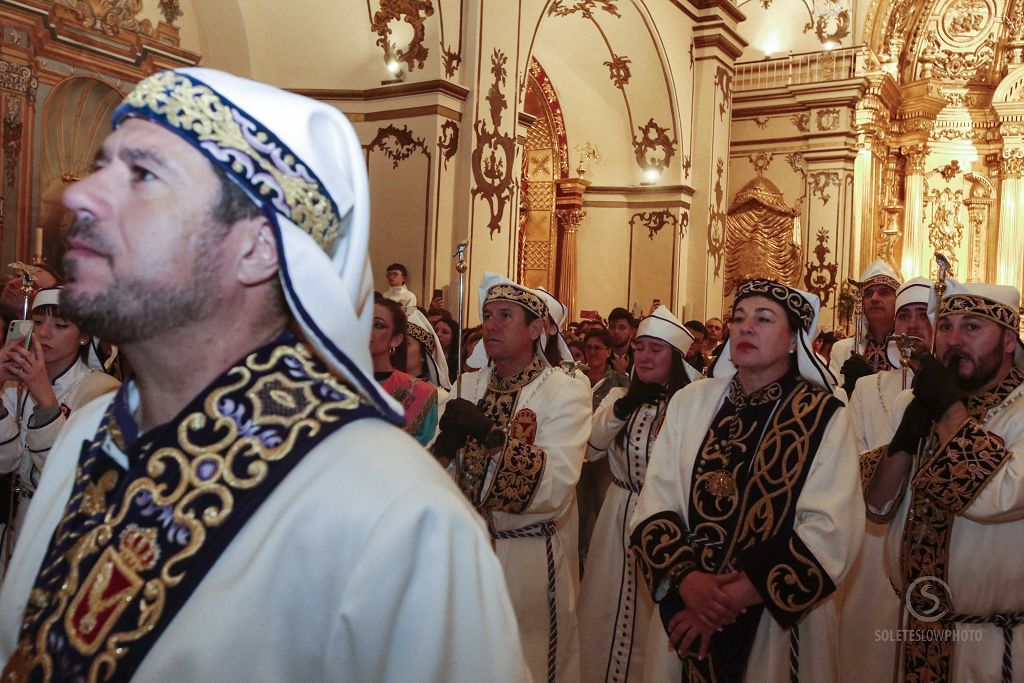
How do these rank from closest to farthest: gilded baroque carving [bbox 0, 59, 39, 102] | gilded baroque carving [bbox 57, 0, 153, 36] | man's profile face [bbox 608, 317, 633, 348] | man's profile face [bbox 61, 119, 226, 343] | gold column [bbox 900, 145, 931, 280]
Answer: man's profile face [bbox 61, 119, 226, 343] → gilded baroque carving [bbox 0, 59, 39, 102] → gilded baroque carving [bbox 57, 0, 153, 36] → man's profile face [bbox 608, 317, 633, 348] → gold column [bbox 900, 145, 931, 280]

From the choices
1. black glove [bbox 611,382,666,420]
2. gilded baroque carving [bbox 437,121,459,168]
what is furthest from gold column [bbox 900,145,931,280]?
black glove [bbox 611,382,666,420]

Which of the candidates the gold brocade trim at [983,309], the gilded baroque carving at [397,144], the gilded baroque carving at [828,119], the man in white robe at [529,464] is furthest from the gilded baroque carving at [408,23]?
the gilded baroque carving at [828,119]

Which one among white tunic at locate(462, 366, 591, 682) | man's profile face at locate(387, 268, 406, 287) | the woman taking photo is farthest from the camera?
man's profile face at locate(387, 268, 406, 287)

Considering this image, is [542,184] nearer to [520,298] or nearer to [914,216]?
[914,216]

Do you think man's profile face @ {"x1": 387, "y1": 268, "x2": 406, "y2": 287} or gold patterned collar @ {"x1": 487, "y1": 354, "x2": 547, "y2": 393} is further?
man's profile face @ {"x1": 387, "y1": 268, "x2": 406, "y2": 287}

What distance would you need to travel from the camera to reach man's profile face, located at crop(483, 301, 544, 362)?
4.05 m

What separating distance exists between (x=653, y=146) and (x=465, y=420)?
33.5ft

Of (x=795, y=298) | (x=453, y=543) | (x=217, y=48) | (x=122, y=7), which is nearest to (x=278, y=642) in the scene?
(x=453, y=543)

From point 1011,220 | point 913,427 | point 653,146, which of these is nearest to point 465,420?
point 913,427

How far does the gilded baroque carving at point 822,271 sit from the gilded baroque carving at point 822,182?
58cm

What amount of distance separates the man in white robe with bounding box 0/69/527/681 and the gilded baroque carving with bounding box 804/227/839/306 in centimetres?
1553

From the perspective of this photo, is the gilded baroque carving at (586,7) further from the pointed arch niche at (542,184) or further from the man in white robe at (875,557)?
the man in white robe at (875,557)

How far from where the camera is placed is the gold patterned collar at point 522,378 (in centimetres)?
411

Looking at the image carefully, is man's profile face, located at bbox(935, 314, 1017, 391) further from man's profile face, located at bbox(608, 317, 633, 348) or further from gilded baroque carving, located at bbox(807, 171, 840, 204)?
gilded baroque carving, located at bbox(807, 171, 840, 204)
